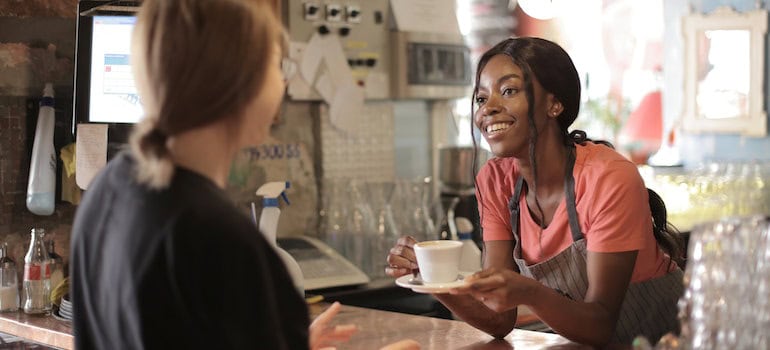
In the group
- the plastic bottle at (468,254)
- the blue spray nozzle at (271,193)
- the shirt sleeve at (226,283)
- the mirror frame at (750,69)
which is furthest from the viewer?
the mirror frame at (750,69)

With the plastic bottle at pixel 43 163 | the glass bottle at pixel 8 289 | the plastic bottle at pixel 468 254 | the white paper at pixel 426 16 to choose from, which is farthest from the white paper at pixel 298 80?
the glass bottle at pixel 8 289

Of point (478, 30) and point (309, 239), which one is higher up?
point (478, 30)

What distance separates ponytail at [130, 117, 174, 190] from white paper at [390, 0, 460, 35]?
12.1 ft

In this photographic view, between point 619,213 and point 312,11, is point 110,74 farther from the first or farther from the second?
point 619,213

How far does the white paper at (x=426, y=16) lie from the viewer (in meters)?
5.06

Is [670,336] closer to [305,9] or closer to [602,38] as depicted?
[305,9]

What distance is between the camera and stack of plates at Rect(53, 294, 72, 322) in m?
3.07

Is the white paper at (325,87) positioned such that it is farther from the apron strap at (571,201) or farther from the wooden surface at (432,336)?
the apron strap at (571,201)

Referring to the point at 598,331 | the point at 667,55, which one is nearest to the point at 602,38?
the point at 667,55

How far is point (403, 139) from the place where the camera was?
17.0 ft

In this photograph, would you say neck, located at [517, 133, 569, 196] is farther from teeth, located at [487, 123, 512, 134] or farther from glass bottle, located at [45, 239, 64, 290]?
glass bottle, located at [45, 239, 64, 290]

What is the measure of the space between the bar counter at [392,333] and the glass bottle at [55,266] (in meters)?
0.15

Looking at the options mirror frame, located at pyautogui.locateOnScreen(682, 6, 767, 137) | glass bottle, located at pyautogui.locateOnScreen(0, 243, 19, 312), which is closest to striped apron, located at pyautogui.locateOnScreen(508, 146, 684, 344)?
glass bottle, located at pyautogui.locateOnScreen(0, 243, 19, 312)

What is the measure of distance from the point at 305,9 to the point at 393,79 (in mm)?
643
